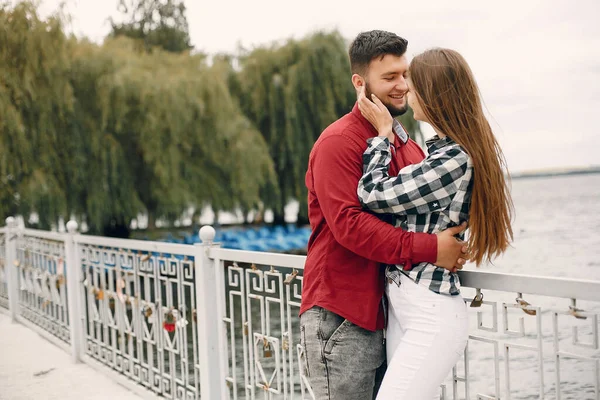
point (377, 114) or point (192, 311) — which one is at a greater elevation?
point (377, 114)

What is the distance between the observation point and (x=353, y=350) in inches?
74.7

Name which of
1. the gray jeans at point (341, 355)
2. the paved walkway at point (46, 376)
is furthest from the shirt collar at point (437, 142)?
the paved walkway at point (46, 376)

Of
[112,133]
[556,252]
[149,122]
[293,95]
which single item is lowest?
[556,252]

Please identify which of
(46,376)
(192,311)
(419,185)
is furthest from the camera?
(46,376)

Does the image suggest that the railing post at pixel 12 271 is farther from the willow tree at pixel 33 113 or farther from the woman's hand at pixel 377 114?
the woman's hand at pixel 377 114

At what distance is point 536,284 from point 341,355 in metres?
0.57

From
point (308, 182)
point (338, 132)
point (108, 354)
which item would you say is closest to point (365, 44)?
point (338, 132)

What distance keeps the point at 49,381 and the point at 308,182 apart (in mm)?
3349

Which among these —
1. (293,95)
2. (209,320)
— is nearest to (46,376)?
(209,320)

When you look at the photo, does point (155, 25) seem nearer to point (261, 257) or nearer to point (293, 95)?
point (293, 95)

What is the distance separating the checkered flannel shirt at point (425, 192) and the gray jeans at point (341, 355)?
20 centimetres

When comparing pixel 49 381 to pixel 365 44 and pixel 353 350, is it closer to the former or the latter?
pixel 353 350

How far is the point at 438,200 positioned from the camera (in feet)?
5.71

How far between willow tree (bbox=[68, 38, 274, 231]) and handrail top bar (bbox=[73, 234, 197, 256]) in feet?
28.9
